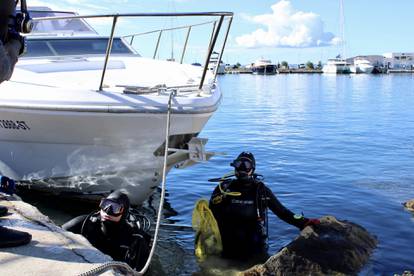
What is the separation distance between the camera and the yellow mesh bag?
5.48 meters

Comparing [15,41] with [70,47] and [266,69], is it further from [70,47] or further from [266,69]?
[266,69]

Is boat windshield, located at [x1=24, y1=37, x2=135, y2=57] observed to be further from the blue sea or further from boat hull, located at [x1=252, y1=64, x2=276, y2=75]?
boat hull, located at [x1=252, y1=64, x2=276, y2=75]

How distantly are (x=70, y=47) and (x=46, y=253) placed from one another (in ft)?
15.3

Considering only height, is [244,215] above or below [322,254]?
above

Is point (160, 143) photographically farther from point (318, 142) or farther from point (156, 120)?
point (318, 142)

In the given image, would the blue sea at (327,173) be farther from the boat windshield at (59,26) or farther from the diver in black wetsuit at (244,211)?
the boat windshield at (59,26)

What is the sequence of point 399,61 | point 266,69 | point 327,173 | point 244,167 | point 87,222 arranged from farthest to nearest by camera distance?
1. point 399,61
2. point 266,69
3. point 327,173
4. point 244,167
5. point 87,222

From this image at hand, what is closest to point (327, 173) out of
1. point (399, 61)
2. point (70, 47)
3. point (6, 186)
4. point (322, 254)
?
point (322, 254)

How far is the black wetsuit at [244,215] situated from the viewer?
546 cm

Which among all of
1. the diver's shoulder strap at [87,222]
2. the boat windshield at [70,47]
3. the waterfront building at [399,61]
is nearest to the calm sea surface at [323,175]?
the diver's shoulder strap at [87,222]

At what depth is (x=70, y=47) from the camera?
752 cm

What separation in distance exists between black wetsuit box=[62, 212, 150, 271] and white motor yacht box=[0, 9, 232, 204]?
147 centimetres

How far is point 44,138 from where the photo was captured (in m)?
6.05

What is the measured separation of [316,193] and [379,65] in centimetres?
9937
